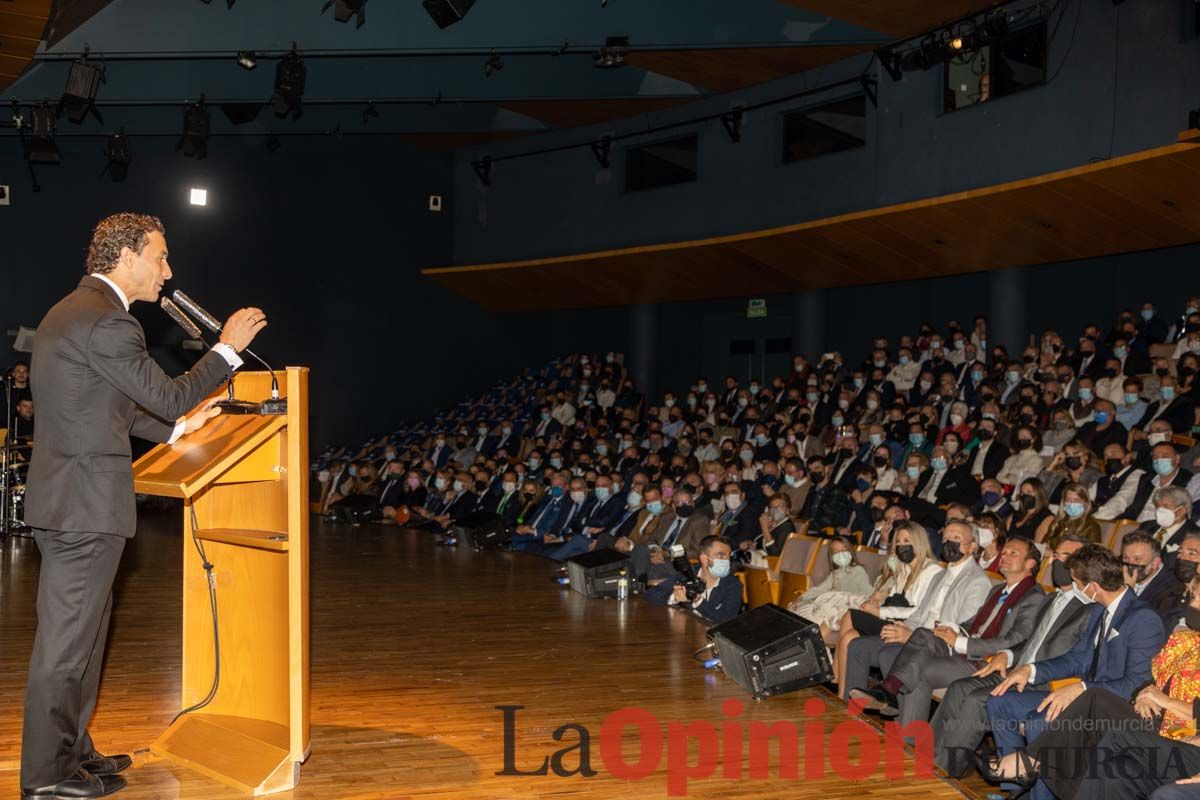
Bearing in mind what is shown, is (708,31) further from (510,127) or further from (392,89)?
(510,127)

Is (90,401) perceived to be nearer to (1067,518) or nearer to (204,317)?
(204,317)

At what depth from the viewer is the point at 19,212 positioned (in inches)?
534

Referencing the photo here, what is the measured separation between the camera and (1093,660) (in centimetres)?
400

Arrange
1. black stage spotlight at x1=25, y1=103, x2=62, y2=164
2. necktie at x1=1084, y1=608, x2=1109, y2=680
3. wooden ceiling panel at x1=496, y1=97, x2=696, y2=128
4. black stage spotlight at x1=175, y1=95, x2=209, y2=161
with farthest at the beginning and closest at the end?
wooden ceiling panel at x1=496, y1=97, x2=696, y2=128 → black stage spotlight at x1=175, y1=95, x2=209, y2=161 → black stage spotlight at x1=25, y1=103, x2=62, y2=164 → necktie at x1=1084, y1=608, x2=1109, y2=680

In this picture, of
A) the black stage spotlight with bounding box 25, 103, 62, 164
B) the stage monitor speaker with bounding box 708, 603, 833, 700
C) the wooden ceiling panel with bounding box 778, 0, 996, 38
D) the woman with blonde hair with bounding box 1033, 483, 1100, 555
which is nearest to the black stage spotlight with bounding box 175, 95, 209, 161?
the black stage spotlight with bounding box 25, 103, 62, 164

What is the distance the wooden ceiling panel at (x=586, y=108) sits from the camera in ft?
44.6

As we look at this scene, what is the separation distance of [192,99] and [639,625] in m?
8.08

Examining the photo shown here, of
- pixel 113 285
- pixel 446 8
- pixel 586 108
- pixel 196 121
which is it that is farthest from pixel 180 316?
pixel 586 108

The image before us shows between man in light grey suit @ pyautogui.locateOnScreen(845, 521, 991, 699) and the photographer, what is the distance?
1155 millimetres

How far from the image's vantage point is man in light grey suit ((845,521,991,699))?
4875 mm

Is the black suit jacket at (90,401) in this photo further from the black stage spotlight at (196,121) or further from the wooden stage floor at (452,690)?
the black stage spotlight at (196,121)

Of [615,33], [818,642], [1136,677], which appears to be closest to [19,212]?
[615,33]

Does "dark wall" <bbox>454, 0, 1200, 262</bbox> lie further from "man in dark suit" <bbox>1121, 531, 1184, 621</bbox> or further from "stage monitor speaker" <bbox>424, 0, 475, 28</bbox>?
"man in dark suit" <bbox>1121, 531, 1184, 621</bbox>

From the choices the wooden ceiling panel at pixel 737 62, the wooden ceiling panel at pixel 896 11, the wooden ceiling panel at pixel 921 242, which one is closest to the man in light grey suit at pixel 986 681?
the wooden ceiling panel at pixel 921 242
